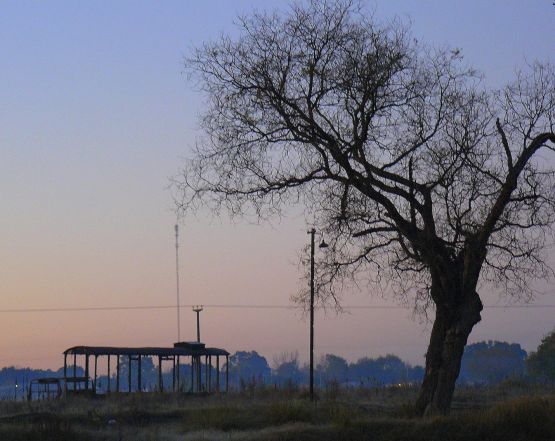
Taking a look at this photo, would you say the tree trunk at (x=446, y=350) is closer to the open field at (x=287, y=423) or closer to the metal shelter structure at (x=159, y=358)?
the open field at (x=287, y=423)

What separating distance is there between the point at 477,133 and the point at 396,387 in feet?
66.4

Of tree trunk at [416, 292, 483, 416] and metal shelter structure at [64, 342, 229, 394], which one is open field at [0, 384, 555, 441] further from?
metal shelter structure at [64, 342, 229, 394]

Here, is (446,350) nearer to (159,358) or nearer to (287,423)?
(287,423)

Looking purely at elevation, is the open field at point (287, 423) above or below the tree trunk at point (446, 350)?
below

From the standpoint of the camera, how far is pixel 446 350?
93.4 ft

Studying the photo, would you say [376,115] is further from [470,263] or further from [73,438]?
[73,438]

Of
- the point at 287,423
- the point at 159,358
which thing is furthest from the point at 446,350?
the point at 159,358

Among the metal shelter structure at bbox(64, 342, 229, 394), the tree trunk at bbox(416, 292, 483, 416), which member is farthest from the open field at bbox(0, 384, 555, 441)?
the metal shelter structure at bbox(64, 342, 229, 394)

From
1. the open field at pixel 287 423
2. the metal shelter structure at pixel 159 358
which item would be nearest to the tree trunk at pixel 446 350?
the open field at pixel 287 423

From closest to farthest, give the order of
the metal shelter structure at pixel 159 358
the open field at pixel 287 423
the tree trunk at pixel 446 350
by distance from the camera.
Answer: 1. the open field at pixel 287 423
2. the tree trunk at pixel 446 350
3. the metal shelter structure at pixel 159 358

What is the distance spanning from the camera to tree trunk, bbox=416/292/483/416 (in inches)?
1112

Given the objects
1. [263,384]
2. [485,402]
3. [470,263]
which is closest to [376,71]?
[470,263]

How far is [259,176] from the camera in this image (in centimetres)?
2823

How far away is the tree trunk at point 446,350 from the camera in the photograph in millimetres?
28234
